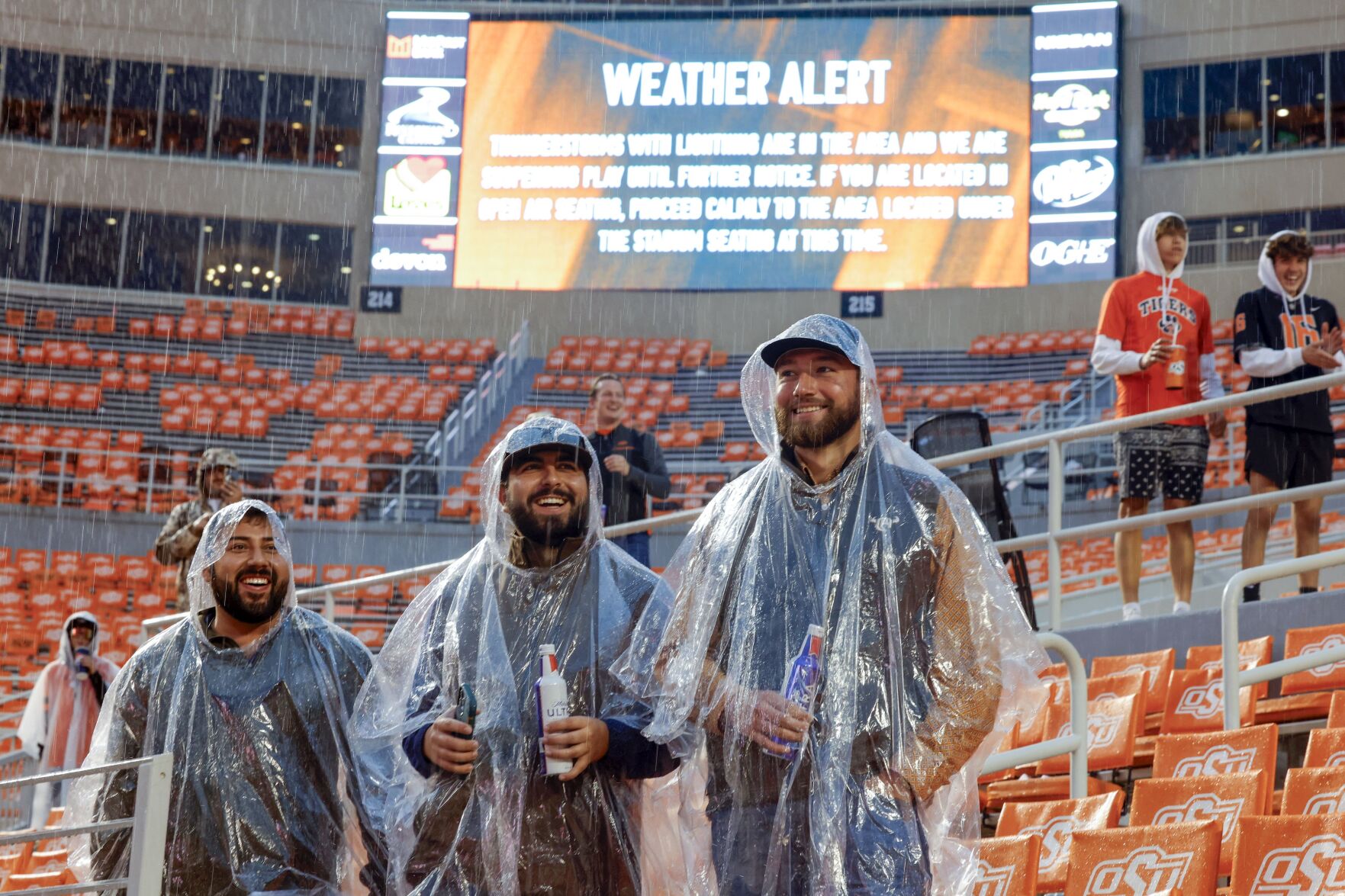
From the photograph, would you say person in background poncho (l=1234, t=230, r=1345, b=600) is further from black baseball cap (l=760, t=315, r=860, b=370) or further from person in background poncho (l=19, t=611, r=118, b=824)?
person in background poncho (l=19, t=611, r=118, b=824)

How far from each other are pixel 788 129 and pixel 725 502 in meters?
15.4

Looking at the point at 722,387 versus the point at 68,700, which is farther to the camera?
the point at 722,387

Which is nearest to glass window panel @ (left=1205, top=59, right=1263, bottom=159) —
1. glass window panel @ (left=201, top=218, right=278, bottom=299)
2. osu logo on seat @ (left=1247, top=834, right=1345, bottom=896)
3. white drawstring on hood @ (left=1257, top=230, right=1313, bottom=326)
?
glass window panel @ (left=201, top=218, right=278, bottom=299)

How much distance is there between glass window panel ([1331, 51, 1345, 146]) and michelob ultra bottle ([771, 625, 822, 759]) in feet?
59.7

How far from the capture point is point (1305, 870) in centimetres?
301

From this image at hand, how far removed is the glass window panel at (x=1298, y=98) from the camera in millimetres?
18734

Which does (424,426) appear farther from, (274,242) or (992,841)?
(992,841)

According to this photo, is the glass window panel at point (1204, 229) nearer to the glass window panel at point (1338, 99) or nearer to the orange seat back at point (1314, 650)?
the glass window panel at point (1338, 99)

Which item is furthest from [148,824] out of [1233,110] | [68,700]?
[1233,110]

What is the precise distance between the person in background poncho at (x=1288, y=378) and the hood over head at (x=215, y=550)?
11.6ft

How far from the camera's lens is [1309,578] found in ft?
18.8

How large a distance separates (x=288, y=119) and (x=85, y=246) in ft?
10.6

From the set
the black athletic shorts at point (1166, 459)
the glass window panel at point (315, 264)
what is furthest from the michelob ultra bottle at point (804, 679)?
the glass window panel at point (315, 264)

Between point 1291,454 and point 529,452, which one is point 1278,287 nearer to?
point 1291,454
